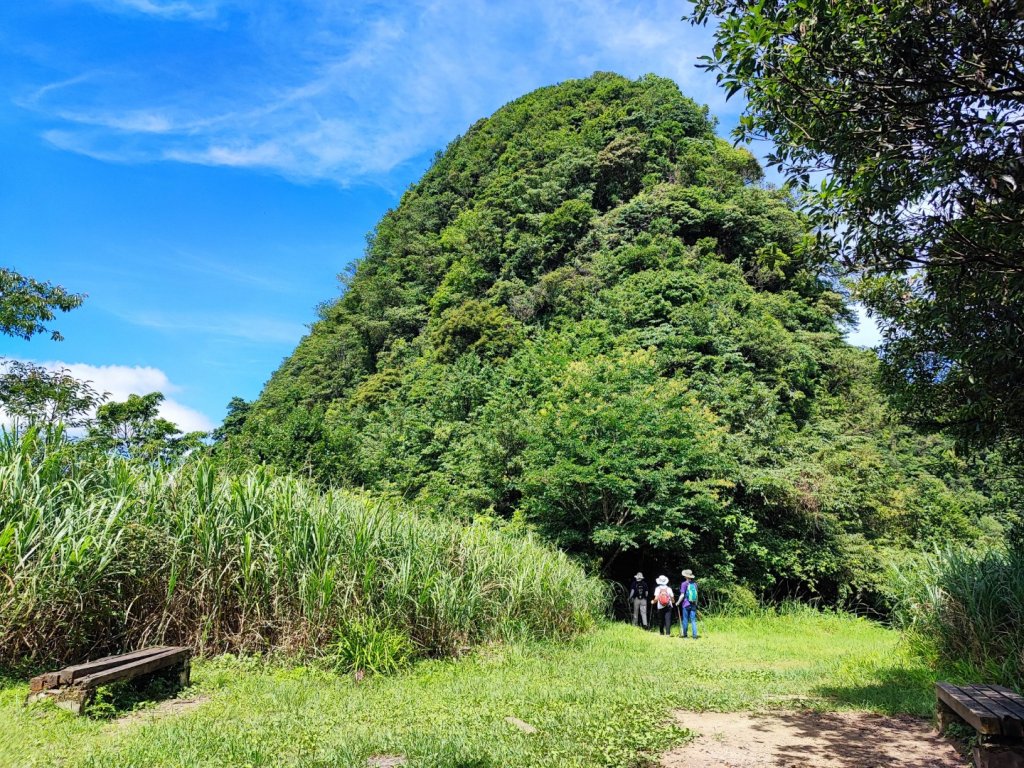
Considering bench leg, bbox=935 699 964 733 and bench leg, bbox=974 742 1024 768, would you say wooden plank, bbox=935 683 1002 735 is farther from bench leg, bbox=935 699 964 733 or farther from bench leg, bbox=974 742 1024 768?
bench leg, bbox=935 699 964 733

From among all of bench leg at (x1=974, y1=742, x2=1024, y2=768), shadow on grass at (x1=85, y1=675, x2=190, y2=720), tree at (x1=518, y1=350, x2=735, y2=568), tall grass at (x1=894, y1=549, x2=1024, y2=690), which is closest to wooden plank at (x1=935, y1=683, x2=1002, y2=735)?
bench leg at (x1=974, y1=742, x2=1024, y2=768)

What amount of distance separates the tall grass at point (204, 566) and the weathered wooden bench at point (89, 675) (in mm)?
→ 873

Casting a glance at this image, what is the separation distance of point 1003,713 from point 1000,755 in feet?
0.84

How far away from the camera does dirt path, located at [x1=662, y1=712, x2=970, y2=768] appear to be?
175 inches

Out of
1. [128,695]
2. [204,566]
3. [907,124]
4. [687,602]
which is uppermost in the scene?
[907,124]

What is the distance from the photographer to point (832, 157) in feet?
16.8

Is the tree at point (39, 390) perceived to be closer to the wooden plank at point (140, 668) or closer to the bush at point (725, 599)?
the wooden plank at point (140, 668)

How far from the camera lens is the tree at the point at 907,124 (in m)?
4.38

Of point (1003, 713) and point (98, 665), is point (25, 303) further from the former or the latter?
point (1003, 713)

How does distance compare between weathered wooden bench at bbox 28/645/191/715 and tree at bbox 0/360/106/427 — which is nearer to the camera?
weathered wooden bench at bbox 28/645/191/715

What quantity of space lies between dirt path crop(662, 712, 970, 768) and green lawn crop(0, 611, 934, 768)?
27cm

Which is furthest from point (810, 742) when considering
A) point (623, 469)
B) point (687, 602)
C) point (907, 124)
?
point (623, 469)

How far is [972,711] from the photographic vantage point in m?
4.10

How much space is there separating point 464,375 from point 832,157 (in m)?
22.4
